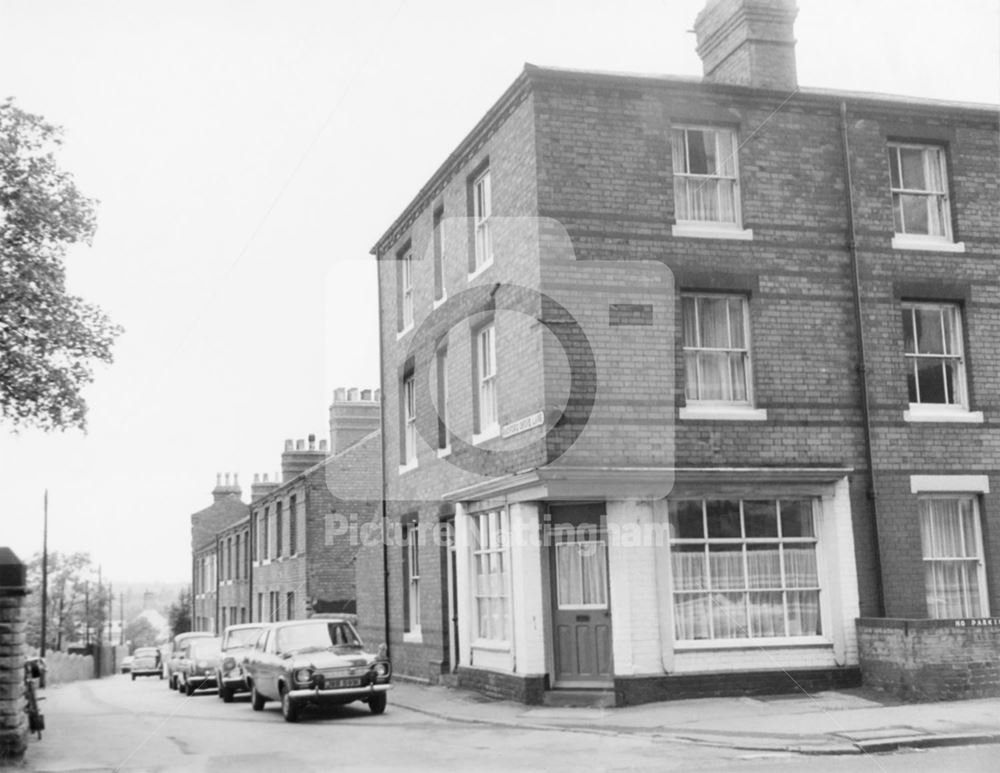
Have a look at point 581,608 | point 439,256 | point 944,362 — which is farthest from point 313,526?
point 944,362

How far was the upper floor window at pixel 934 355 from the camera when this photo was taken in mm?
17859

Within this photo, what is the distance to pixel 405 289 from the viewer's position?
78.7ft

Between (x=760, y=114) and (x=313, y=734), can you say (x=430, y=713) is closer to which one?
(x=313, y=734)

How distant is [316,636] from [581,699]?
455cm

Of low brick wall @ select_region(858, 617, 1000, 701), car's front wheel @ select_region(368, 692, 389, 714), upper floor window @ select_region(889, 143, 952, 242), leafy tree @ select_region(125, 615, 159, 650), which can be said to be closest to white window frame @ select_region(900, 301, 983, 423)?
upper floor window @ select_region(889, 143, 952, 242)

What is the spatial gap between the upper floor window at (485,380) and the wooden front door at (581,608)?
2.97 meters

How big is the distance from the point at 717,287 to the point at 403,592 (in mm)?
10225

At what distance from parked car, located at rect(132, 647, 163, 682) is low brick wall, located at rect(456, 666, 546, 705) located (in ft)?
117

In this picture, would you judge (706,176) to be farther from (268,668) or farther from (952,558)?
(268,668)

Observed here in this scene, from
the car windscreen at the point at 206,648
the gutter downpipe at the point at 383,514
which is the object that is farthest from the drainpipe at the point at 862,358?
the car windscreen at the point at 206,648

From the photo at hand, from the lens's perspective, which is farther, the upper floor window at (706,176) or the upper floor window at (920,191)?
the upper floor window at (920,191)

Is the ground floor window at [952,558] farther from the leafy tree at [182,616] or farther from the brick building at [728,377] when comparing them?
the leafy tree at [182,616]

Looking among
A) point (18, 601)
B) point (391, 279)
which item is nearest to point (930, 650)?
point (18, 601)

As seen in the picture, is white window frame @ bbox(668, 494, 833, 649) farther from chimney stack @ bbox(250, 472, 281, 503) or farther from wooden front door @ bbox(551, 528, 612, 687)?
chimney stack @ bbox(250, 472, 281, 503)
